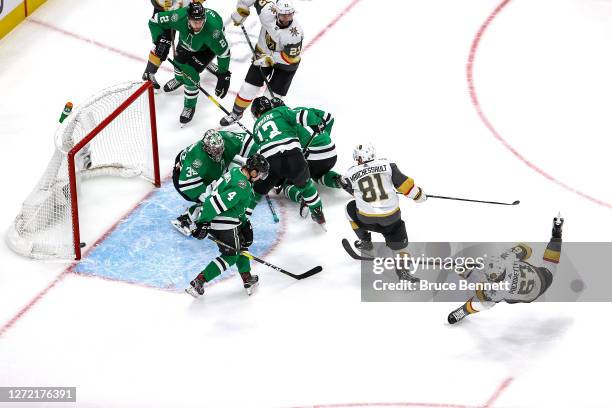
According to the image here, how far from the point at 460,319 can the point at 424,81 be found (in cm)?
268

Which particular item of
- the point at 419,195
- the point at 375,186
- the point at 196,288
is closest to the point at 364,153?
the point at 375,186

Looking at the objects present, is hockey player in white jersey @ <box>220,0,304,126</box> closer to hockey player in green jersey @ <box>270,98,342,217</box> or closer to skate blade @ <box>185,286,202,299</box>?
hockey player in green jersey @ <box>270,98,342,217</box>

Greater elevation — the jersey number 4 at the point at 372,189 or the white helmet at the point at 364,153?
the white helmet at the point at 364,153

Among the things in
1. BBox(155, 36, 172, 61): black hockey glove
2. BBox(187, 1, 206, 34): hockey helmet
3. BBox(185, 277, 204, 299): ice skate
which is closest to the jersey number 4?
BBox(185, 277, 204, 299): ice skate

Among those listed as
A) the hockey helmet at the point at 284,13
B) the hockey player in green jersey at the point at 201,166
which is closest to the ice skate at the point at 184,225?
the hockey player in green jersey at the point at 201,166

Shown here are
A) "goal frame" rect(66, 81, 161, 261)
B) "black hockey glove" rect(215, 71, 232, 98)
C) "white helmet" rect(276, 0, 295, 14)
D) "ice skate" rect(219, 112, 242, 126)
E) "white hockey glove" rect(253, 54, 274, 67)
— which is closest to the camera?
"goal frame" rect(66, 81, 161, 261)

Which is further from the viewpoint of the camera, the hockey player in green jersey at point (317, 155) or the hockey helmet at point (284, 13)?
the hockey helmet at point (284, 13)

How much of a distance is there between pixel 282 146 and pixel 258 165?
477 mm

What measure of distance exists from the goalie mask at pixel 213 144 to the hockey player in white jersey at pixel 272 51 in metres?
1.17

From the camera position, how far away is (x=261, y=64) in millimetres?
9031

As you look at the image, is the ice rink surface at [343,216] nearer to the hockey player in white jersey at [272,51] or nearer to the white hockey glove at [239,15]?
the hockey player in white jersey at [272,51]

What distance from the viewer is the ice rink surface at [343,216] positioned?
740 cm

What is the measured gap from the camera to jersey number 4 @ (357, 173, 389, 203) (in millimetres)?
7656

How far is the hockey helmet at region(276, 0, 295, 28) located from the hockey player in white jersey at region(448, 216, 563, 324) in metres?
2.28
